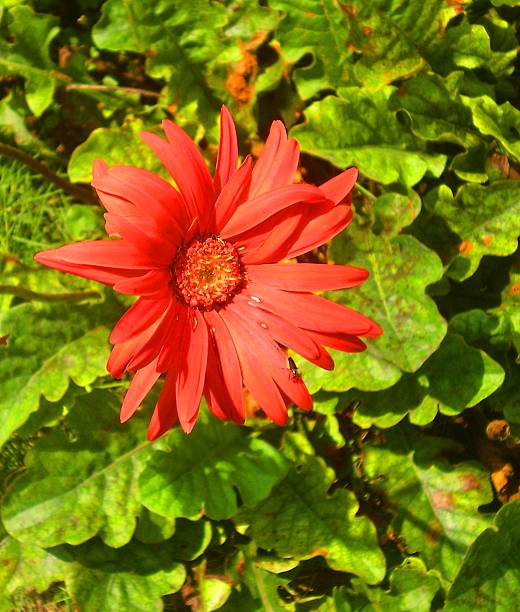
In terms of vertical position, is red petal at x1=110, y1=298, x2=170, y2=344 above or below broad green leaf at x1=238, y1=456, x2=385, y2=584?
above

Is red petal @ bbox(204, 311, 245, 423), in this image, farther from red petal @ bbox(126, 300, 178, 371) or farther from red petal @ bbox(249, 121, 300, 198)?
red petal @ bbox(249, 121, 300, 198)

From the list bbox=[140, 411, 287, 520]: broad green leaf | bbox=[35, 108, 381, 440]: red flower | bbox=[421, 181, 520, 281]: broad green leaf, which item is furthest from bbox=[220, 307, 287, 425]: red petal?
bbox=[421, 181, 520, 281]: broad green leaf

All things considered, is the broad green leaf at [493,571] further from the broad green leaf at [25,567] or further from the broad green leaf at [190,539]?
the broad green leaf at [25,567]

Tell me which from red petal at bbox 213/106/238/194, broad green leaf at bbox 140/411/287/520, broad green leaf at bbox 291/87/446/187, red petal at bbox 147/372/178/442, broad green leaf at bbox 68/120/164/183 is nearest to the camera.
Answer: red petal at bbox 213/106/238/194

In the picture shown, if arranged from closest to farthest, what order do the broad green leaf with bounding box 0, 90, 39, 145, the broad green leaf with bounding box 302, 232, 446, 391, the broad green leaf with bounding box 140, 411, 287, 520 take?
the broad green leaf with bounding box 302, 232, 446, 391 < the broad green leaf with bounding box 140, 411, 287, 520 < the broad green leaf with bounding box 0, 90, 39, 145

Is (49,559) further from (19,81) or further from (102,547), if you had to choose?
(19,81)

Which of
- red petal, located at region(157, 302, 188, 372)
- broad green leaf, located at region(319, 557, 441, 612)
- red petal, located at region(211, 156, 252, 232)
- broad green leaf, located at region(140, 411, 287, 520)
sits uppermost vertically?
red petal, located at region(211, 156, 252, 232)

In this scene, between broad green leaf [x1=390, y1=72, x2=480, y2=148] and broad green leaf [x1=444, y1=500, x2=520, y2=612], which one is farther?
broad green leaf [x1=390, y1=72, x2=480, y2=148]
